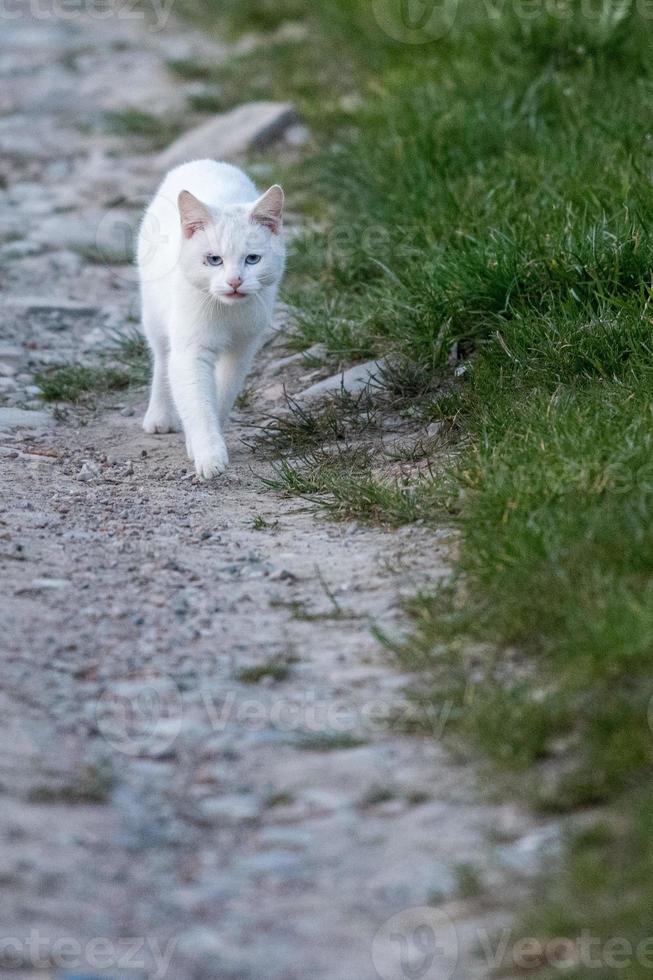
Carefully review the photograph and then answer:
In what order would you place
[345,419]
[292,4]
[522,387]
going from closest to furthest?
[522,387]
[345,419]
[292,4]

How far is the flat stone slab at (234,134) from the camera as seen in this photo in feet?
25.2

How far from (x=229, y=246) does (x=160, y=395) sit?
852 millimetres

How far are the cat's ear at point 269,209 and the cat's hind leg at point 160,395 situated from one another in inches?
27.4

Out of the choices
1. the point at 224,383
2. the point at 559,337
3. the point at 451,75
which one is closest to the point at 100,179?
the point at 451,75

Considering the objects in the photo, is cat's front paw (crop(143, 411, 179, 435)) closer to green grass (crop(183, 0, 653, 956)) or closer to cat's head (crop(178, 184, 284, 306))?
green grass (crop(183, 0, 653, 956))

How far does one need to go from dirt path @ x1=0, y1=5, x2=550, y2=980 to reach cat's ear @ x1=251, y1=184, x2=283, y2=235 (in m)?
0.81

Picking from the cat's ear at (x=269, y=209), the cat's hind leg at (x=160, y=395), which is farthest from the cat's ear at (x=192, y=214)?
the cat's hind leg at (x=160, y=395)

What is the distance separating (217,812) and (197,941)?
365mm

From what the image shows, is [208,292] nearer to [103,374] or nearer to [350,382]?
[350,382]

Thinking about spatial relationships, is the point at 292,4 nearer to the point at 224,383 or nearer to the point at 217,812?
the point at 224,383

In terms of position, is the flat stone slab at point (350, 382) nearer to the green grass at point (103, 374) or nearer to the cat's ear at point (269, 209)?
the cat's ear at point (269, 209)

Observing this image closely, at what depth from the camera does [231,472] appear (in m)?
4.51

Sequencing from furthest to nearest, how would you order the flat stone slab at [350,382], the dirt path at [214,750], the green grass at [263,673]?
1. the flat stone slab at [350,382]
2. the green grass at [263,673]
3. the dirt path at [214,750]

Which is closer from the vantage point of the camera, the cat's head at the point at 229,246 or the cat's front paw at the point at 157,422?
the cat's head at the point at 229,246
